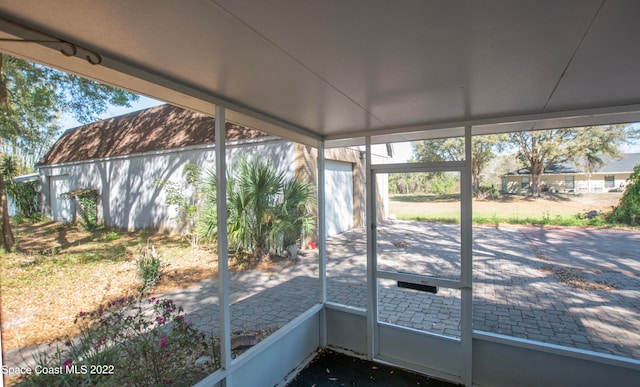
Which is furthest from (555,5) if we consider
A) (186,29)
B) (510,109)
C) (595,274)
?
(595,274)

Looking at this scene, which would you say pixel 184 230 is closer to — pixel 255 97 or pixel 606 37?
pixel 255 97

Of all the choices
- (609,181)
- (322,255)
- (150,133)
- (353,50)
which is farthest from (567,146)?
(150,133)

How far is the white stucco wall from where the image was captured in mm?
7656

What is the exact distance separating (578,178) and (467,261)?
1018 centimetres

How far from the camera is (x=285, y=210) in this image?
6.07m

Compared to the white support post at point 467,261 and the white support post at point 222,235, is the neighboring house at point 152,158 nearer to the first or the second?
the white support post at point 467,261

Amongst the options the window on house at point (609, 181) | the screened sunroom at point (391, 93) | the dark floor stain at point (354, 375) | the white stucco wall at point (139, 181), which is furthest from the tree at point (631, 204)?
the white stucco wall at point (139, 181)

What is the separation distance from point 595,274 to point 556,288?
4.87ft

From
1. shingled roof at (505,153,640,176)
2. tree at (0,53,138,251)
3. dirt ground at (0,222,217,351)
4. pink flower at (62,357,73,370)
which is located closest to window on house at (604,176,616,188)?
shingled roof at (505,153,640,176)

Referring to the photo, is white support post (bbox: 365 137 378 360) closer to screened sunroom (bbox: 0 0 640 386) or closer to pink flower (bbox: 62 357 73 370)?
screened sunroom (bbox: 0 0 640 386)

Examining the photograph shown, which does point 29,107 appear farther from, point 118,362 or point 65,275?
point 118,362

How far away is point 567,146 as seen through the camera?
10.0m

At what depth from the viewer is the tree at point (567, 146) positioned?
8.95 meters

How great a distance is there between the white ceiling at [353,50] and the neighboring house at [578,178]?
28.5ft
